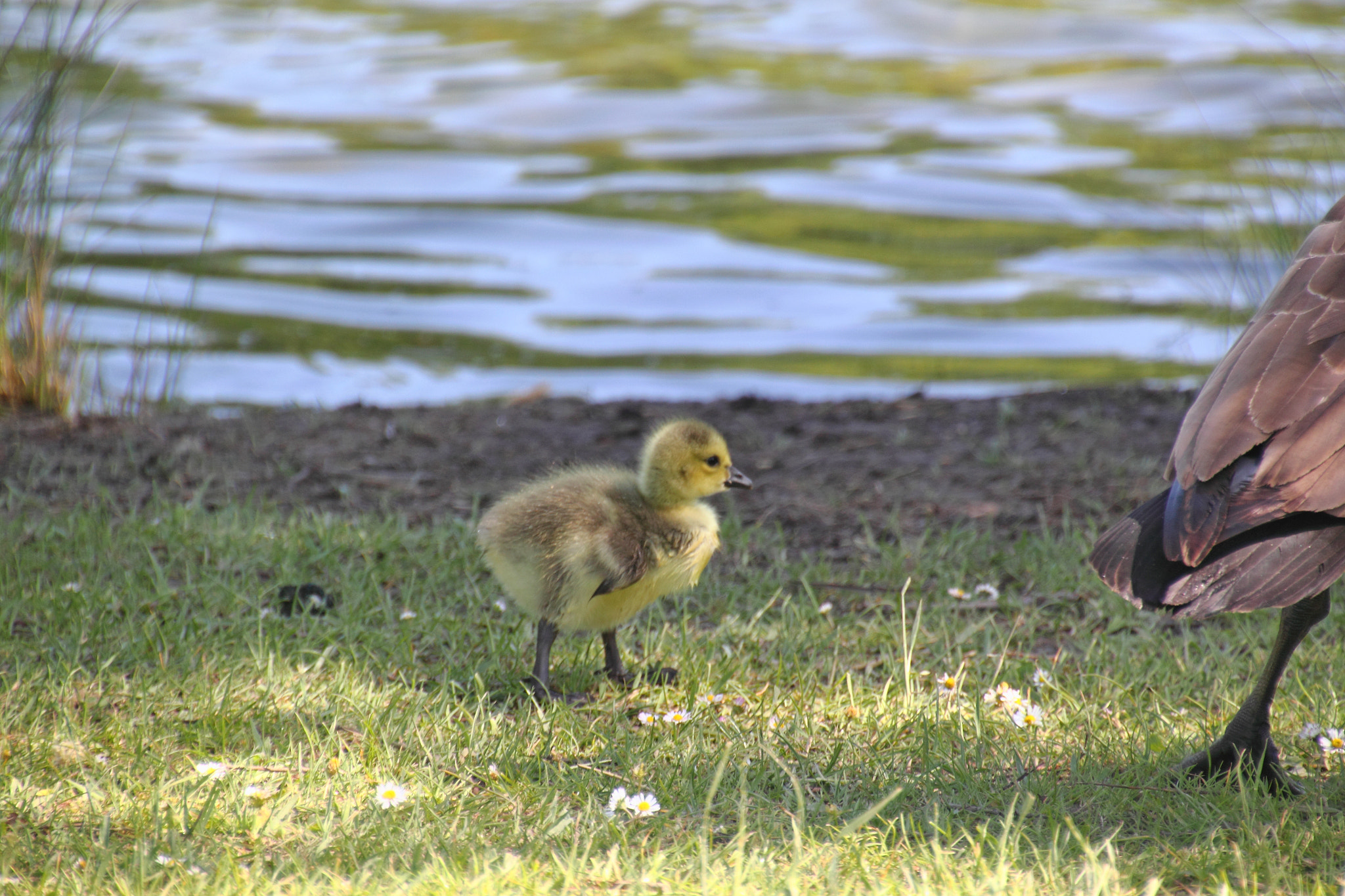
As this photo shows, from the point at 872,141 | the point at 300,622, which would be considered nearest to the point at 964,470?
the point at 300,622

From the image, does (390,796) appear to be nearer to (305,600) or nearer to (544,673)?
(544,673)

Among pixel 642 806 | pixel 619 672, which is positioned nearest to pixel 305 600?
pixel 619 672

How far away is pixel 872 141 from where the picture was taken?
611 inches

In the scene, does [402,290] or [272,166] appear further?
[272,166]

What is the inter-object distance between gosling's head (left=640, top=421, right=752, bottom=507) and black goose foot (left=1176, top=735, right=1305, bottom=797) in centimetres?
158

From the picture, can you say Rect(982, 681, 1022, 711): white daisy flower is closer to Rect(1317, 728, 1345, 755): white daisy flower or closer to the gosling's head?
Rect(1317, 728, 1345, 755): white daisy flower

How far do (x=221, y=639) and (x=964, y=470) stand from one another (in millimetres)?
3524

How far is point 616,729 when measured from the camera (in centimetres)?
392

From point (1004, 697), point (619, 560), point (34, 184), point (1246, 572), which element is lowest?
point (1004, 697)

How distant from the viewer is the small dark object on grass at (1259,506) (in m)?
3.02

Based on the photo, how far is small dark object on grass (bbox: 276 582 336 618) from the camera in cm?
468

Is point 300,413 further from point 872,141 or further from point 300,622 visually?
point 872,141

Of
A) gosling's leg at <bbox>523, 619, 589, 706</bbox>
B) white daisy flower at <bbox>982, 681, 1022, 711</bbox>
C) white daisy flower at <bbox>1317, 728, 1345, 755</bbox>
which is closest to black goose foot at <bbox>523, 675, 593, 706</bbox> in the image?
gosling's leg at <bbox>523, 619, 589, 706</bbox>

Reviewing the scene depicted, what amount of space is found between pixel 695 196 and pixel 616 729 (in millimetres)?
10329
